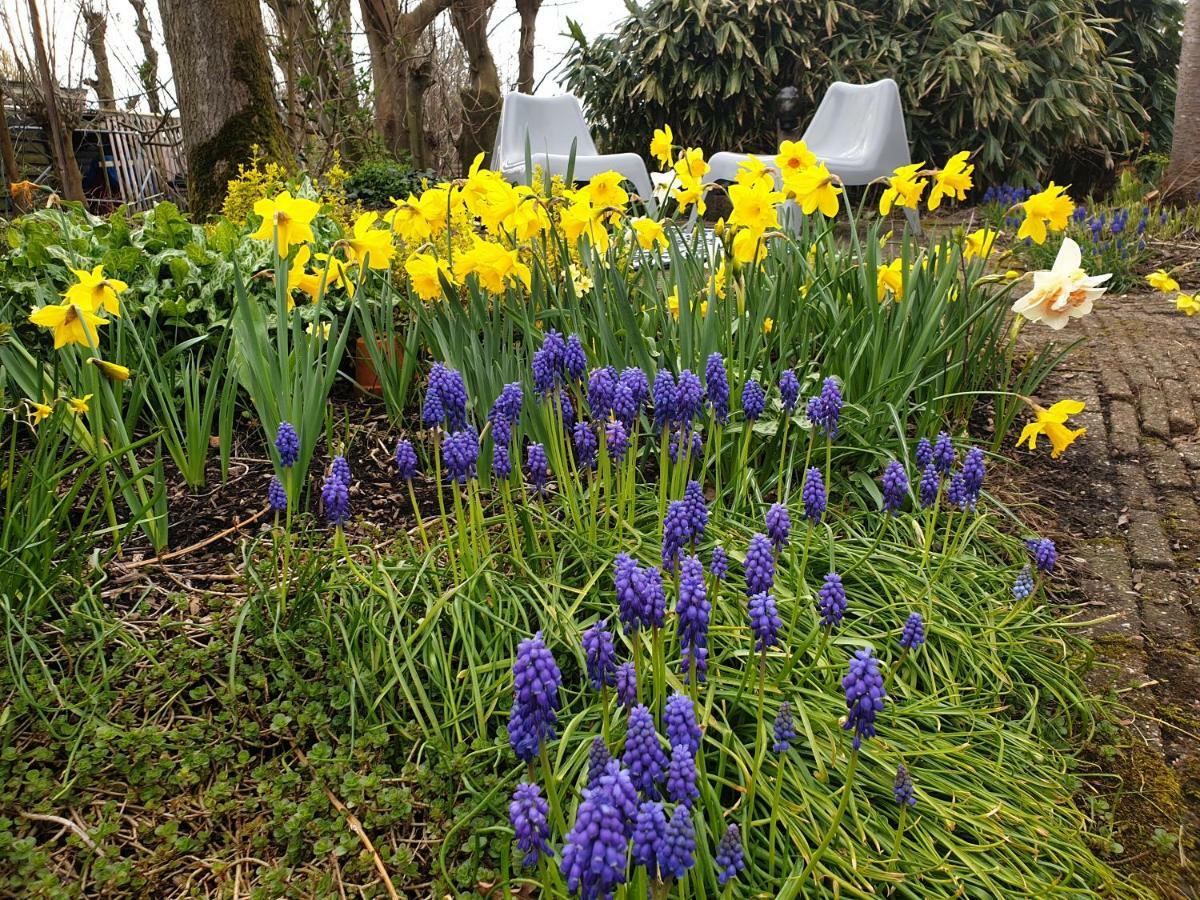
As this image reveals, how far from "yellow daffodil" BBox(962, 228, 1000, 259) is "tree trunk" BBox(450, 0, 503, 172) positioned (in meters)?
8.98

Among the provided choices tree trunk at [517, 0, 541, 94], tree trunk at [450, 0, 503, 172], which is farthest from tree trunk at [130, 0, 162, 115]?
tree trunk at [517, 0, 541, 94]

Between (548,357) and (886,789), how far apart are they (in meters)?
0.93

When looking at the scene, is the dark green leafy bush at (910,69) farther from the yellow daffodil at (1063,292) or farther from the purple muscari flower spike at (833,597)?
the purple muscari flower spike at (833,597)

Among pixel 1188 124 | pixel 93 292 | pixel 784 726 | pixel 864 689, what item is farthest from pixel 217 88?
pixel 1188 124

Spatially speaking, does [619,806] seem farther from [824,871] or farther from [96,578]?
[96,578]

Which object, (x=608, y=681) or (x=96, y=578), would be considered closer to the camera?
(x=608, y=681)

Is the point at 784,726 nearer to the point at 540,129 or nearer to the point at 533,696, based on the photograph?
the point at 533,696

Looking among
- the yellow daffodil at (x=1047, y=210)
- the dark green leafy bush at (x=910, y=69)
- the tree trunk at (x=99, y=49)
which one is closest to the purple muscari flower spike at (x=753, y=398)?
the yellow daffodil at (x=1047, y=210)

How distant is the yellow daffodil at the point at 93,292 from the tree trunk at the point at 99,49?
879 cm

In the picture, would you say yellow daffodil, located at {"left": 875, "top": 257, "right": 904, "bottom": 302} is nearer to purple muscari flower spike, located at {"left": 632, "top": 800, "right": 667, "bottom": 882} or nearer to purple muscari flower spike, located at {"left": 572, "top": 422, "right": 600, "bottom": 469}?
purple muscari flower spike, located at {"left": 572, "top": 422, "right": 600, "bottom": 469}

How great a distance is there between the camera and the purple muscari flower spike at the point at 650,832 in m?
0.81

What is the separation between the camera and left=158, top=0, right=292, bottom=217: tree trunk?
5.16 metres

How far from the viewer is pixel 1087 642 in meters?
1.84

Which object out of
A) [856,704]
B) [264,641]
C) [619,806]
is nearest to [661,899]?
[619,806]
